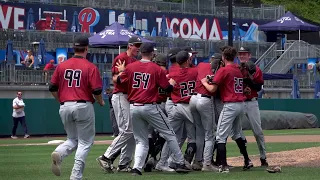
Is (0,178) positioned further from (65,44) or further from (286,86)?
(286,86)

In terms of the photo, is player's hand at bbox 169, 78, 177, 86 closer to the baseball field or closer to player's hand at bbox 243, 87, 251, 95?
player's hand at bbox 243, 87, 251, 95

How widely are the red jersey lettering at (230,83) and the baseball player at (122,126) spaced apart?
161 centimetres

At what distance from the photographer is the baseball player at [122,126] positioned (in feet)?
47.4

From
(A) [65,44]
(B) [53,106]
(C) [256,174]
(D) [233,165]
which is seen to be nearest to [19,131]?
(B) [53,106]

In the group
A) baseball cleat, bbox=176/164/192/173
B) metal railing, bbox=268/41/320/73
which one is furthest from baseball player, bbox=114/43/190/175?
metal railing, bbox=268/41/320/73

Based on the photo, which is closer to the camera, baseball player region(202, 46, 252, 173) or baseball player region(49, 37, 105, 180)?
baseball player region(49, 37, 105, 180)

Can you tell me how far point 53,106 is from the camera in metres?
32.2

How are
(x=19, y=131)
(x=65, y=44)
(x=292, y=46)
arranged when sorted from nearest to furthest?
(x=19, y=131) < (x=65, y=44) < (x=292, y=46)

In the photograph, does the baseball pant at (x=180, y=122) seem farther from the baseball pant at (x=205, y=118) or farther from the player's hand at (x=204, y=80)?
the player's hand at (x=204, y=80)

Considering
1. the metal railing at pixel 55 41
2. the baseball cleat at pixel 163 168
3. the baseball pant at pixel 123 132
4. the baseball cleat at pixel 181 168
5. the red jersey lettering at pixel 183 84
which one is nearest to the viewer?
the baseball cleat at pixel 181 168

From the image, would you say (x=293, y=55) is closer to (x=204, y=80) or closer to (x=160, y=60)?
(x=160, y=60)

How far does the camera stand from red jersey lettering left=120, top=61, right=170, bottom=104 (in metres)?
13.7

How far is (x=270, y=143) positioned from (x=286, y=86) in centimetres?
2027

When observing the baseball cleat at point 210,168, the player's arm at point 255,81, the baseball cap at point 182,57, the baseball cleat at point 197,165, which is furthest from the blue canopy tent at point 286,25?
the baseball cleat at point 210,168
